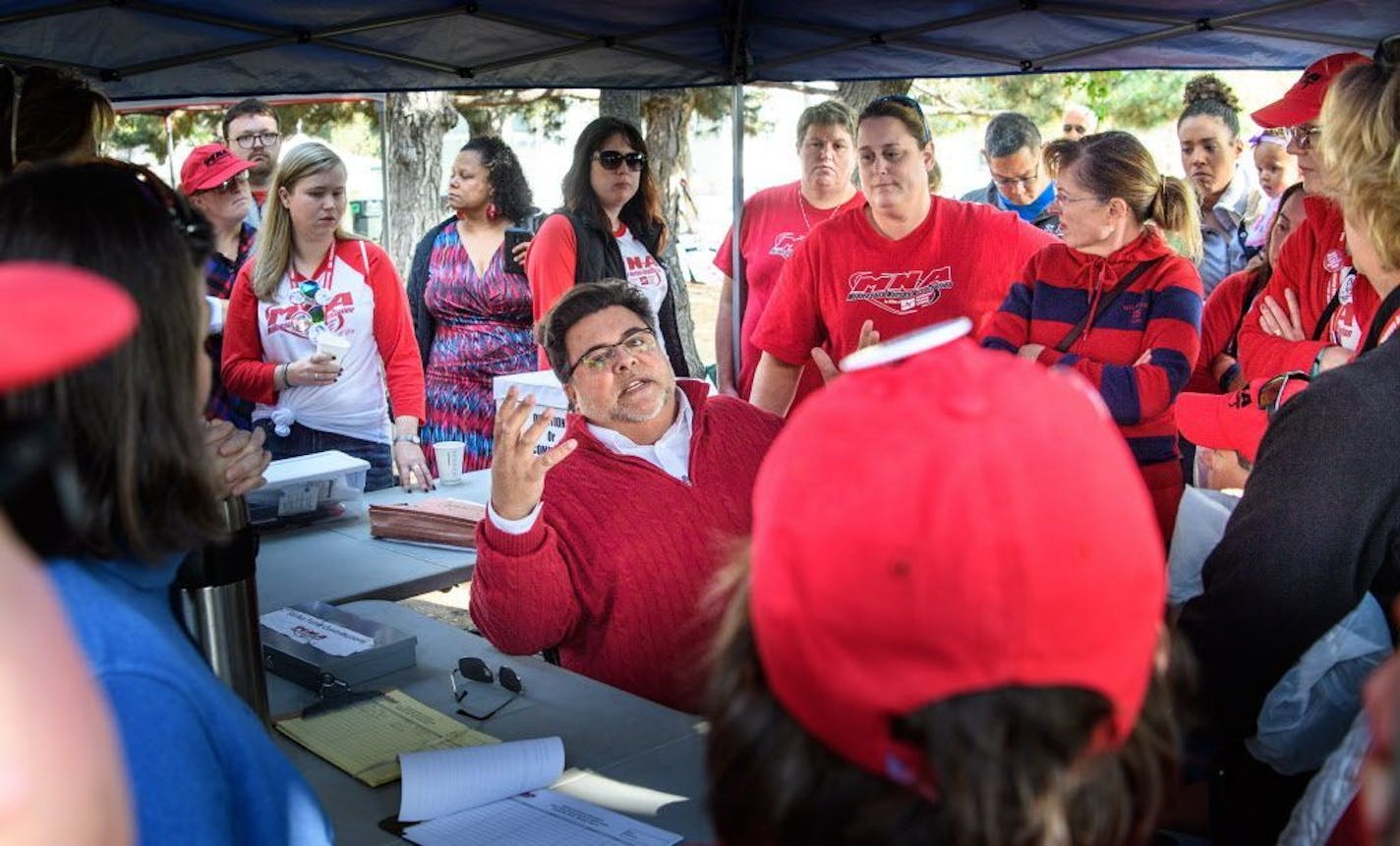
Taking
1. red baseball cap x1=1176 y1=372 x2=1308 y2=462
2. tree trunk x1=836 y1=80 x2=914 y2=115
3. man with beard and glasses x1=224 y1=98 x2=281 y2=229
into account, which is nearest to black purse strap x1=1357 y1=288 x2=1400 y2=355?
red baseball cap x1=1176 y1=372 x2=1308 y2=462

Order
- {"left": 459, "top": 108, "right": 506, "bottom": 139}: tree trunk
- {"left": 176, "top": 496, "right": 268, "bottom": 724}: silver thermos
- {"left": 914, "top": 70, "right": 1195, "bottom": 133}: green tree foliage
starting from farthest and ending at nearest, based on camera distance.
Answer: {"left": 914, "top": 70, "right": 1195, "bottom": 133}: green tree foliage → {"left": 459, "top": 108, "right": 506, "bottom": 139}: tree trunk → {"left": 176, "top": 496, "right": 268, "bottom": 724}: silver thermos

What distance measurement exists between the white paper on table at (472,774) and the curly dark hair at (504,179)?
338 centimetres

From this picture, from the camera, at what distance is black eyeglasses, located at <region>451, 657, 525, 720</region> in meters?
2.09

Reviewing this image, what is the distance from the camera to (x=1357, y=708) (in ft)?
5.25

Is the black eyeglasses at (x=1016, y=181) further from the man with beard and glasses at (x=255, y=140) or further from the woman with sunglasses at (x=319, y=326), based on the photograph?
the man with beard and glasses at (x=255, y=140)

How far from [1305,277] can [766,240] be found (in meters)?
2.12

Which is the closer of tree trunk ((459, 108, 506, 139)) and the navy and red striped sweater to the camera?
the navy and red striped sweater

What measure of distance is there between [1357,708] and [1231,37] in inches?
115

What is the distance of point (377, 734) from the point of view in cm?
198

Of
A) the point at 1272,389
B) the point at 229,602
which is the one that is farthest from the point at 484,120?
the point at 229,602

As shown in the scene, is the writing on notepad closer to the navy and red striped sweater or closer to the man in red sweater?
the man in red sweater

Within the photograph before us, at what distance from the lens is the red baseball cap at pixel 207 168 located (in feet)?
13.8

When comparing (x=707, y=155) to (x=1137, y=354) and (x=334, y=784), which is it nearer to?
(x=1137, y=354)

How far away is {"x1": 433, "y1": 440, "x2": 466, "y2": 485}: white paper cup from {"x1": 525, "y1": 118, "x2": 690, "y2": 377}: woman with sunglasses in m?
0.96
